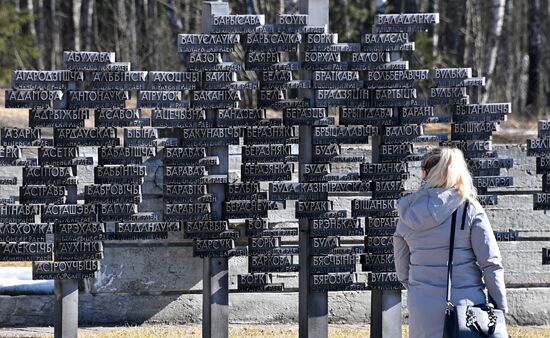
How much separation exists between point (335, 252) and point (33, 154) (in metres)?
3.67

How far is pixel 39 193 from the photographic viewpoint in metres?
8.77

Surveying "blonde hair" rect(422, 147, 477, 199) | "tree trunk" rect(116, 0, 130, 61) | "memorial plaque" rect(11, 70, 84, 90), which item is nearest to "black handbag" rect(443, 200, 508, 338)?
"blonde hair" rect(422, 147, 477, 199)

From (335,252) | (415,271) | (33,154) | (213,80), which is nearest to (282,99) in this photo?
(213,80)

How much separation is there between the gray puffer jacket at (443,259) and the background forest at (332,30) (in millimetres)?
12279

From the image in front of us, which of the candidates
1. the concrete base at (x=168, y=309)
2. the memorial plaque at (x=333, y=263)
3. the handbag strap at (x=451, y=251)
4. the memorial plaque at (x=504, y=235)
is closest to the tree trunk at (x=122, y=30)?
the concrete base at (x=168, y=309)

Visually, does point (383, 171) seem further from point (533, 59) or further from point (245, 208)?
point (533, 59)

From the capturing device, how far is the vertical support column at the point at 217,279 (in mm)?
8969

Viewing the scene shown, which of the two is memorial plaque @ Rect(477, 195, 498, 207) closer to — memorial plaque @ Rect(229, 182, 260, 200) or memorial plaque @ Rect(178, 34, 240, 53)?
memorial plaque @ Rect(229, 182, 260, 200)

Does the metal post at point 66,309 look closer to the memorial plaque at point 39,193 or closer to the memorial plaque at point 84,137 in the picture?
the memorial plaque at point 39,193

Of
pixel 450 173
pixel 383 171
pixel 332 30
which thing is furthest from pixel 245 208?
pixel 332 30

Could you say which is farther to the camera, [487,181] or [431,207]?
[487,181]

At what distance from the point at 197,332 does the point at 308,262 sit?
1694 millimetres

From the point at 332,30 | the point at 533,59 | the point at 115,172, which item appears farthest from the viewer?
the point at 332,30

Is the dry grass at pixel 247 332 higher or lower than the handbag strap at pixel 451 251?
lower
